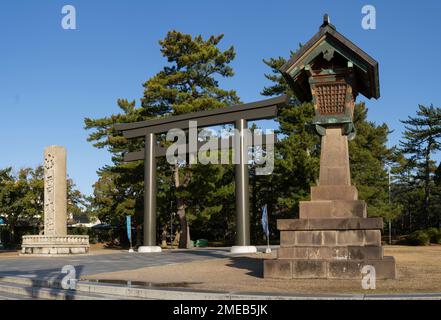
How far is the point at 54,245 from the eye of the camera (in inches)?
1166

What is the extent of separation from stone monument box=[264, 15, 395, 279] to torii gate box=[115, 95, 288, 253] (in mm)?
12149

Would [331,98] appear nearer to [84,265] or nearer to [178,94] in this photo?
[84,265]

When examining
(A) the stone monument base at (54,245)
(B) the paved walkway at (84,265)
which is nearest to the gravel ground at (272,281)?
(B) the paved walkway at (84,265)

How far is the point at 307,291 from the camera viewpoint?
9734 mm

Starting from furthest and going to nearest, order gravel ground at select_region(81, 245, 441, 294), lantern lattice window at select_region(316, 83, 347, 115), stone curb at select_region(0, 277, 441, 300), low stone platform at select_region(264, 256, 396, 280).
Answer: lantern lattice window at select_region(316, 83, 347, 115) < low stone platform at select_region(264, 256, 396, 280) < gravel ground at select_region(81, 245, 441, 294) < stone curb at select_region(0, 277, 441, 300)

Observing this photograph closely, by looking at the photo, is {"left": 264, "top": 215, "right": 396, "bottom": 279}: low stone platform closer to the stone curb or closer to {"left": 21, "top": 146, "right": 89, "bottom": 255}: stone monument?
the stone curb

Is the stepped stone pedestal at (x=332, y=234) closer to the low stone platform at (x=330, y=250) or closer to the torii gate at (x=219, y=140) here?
the low stone platform at (x=330, y=250)

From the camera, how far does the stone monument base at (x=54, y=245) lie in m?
29.6

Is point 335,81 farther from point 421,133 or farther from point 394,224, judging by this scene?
point 394,224

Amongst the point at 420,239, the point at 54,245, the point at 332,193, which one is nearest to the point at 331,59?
the point at 332,193

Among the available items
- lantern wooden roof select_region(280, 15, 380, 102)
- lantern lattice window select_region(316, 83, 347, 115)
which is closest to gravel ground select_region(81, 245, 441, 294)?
lantern lattice window select_region(316, 83, 347, 115)

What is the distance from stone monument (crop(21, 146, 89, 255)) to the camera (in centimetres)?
2991
